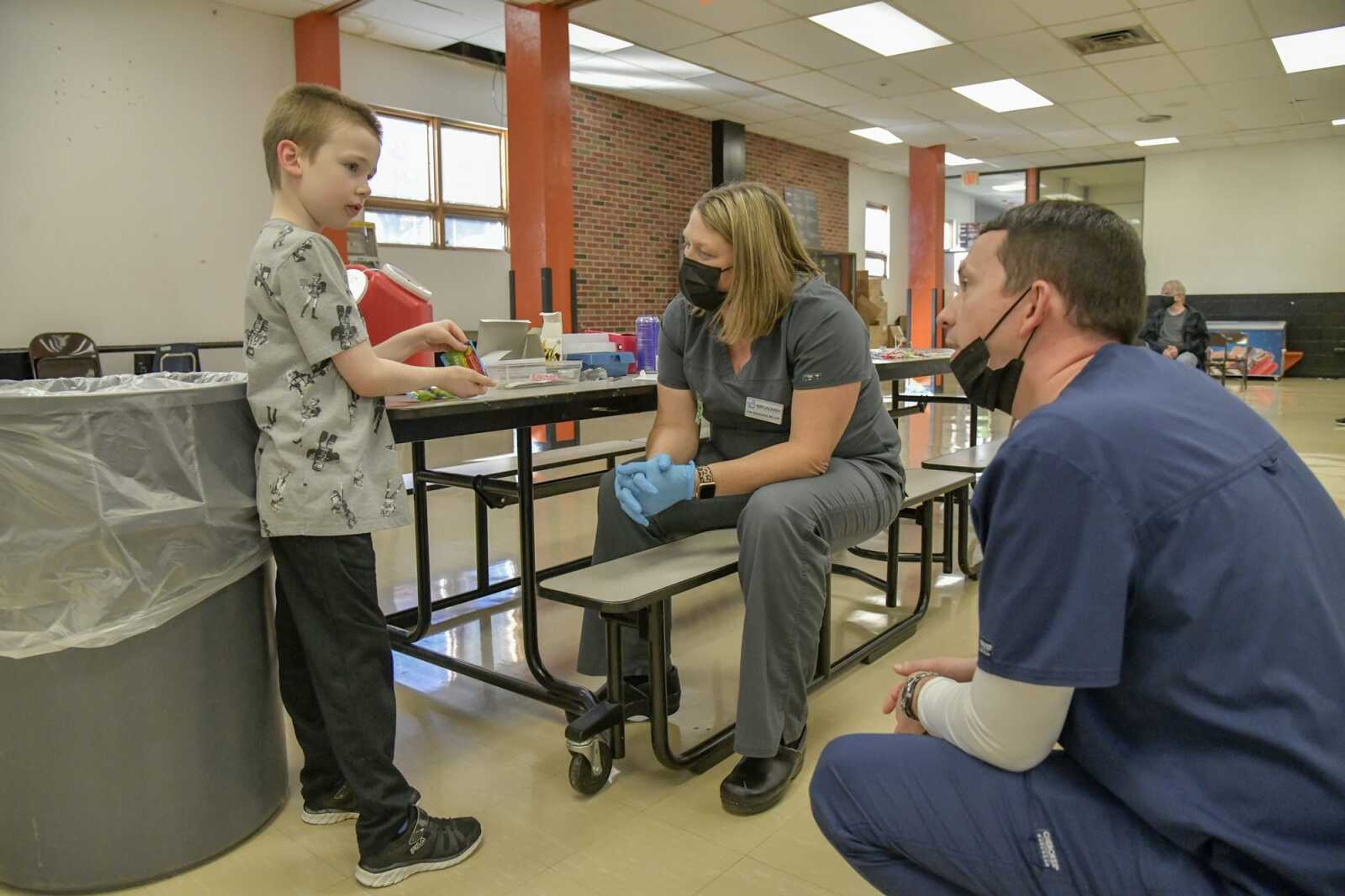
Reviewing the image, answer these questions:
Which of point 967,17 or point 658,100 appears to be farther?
point 658,100

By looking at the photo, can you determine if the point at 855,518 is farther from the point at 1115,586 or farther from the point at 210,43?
the point at 210,43

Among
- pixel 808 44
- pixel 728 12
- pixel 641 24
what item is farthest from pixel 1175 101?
pixel 641 24

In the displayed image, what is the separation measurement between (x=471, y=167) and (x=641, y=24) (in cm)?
247

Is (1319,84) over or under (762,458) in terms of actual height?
over

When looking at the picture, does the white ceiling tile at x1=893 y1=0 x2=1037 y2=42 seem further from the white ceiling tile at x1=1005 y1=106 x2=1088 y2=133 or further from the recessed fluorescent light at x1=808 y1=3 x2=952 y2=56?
the white ceiling tile at x1=1005 y1=106 x2=1088 y2=133

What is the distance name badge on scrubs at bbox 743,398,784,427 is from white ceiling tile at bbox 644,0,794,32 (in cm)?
496

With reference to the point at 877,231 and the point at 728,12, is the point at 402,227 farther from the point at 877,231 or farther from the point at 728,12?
the point at 877,231

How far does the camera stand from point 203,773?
1523 mm

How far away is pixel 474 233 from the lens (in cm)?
853

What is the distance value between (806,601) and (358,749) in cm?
85

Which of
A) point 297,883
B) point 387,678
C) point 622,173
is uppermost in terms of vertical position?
point 622,173

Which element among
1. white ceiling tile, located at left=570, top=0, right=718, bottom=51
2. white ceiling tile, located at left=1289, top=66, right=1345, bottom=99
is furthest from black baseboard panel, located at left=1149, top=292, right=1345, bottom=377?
white ceiling tile, located at left=570, top=0, right=718, bottom=51

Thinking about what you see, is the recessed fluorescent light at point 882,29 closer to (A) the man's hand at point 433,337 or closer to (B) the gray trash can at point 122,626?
(A) the man's hand at point 433,337

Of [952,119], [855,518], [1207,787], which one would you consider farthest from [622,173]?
[1207,787]
